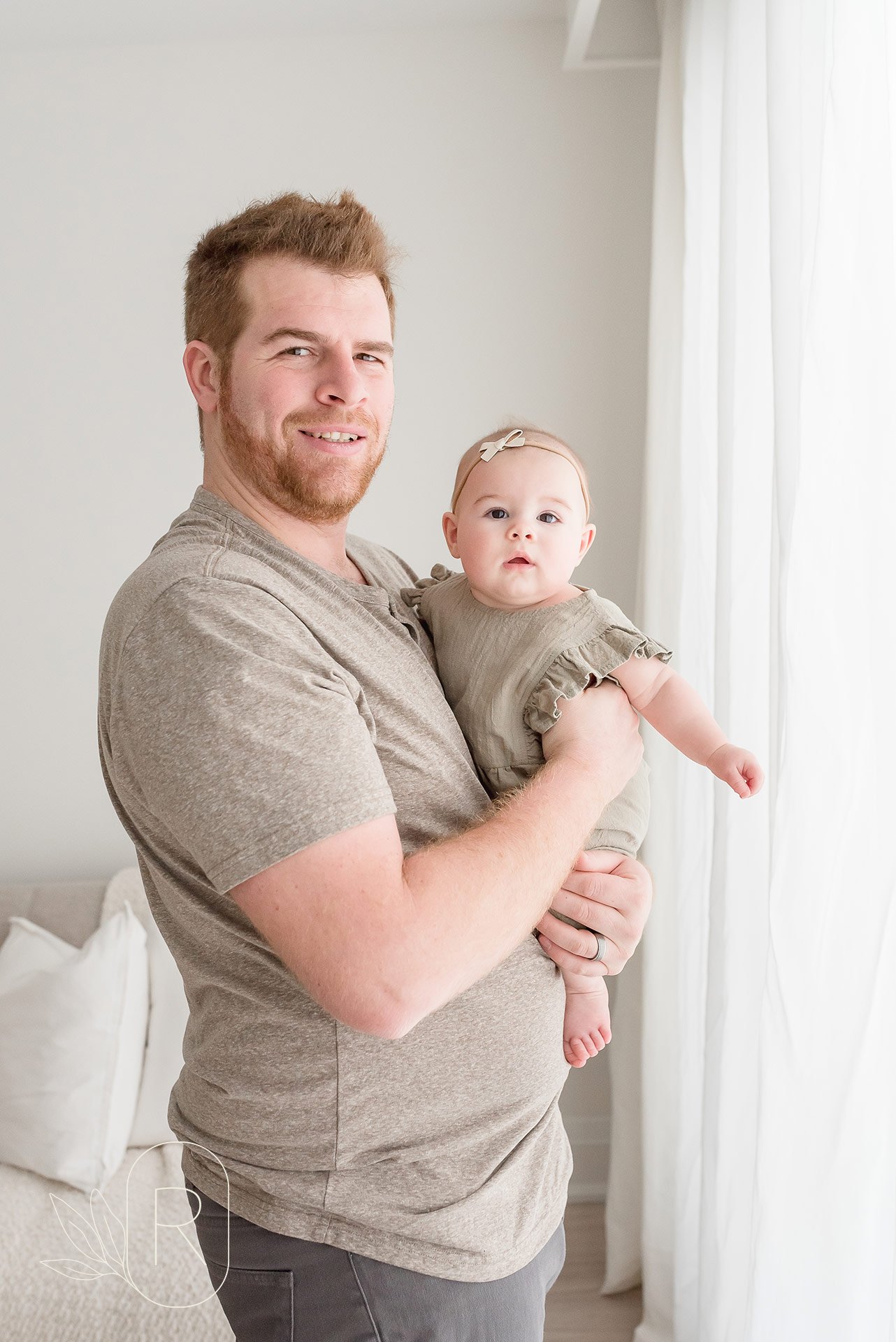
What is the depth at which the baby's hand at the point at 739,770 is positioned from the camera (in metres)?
1.19

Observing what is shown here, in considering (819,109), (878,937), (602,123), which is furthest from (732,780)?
(602,123)

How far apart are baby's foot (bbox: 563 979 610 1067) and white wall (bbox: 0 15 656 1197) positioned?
73.6 inches

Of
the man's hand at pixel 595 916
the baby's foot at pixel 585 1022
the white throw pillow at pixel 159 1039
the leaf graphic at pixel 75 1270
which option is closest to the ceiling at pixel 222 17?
the white throw pillow at pixel 159 1039

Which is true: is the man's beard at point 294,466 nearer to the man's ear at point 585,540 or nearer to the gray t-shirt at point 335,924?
the gray t-shirt at point 335,924

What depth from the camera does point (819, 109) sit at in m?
1.51

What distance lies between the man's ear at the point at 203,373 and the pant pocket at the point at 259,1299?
90cm

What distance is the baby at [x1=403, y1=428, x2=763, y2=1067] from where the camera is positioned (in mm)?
1228

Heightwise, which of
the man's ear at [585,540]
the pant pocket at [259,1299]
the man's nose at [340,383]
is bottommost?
the pant pocket at [259,1299]

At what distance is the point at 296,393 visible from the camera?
116 centimetres

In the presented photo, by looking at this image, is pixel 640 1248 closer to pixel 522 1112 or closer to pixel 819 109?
pixel 522 1112

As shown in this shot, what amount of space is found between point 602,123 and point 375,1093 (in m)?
2.64

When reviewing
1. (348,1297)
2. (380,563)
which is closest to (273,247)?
(380,563)
